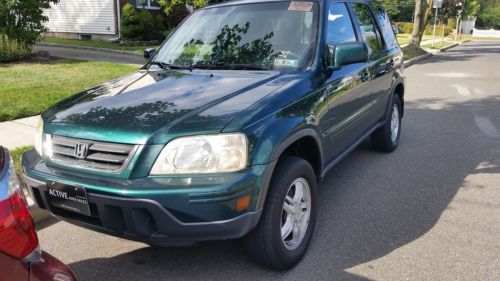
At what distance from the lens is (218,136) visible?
2646mm

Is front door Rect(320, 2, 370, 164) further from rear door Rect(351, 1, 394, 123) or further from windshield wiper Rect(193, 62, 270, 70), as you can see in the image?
windshield wiper Rect(193, 62, 270, 70)

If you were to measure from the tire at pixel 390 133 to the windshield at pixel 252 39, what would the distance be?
229 centimetres

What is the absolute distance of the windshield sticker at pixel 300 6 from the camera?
155 inches

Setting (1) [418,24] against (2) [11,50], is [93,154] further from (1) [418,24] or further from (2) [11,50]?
(1) [418,24]

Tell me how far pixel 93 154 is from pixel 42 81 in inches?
307

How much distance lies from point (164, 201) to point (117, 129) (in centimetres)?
53

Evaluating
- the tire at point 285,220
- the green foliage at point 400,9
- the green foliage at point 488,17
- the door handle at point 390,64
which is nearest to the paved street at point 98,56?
the door handle at point 390,64

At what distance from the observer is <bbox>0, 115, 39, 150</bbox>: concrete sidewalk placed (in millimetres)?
5637

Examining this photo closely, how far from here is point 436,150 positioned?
6215 millimetres

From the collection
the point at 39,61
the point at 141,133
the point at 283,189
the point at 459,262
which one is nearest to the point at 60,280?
the point at 141,133

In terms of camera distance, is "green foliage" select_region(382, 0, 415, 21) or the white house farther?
"green foliage" select_region(382, 0, 415, 21)

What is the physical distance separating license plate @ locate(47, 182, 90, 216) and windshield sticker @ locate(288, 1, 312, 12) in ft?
7.53

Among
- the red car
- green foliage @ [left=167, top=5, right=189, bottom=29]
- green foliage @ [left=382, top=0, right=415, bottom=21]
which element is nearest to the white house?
green foliage @ [left=167, top=5, right=189, bottom=29]

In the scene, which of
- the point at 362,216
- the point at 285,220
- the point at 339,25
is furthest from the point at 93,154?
the point at 339,25
